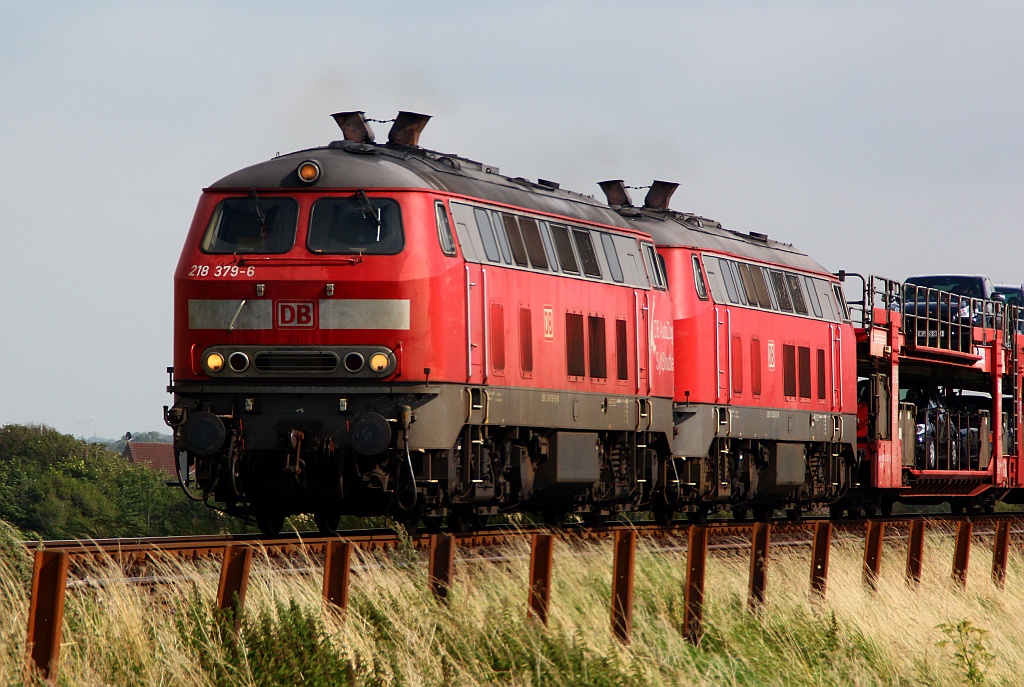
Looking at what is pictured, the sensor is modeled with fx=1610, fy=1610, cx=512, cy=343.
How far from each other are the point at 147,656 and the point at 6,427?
64.7 m

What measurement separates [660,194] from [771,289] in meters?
2.44

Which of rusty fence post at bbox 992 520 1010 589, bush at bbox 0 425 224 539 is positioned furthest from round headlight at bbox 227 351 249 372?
bush at bbox 0 425 224 539

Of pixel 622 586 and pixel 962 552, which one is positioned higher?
pixel 622 586

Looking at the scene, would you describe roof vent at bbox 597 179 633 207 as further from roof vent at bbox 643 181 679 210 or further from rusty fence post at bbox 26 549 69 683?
rusty fence post at bbox 26 549 69 683

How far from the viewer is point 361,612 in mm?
12141

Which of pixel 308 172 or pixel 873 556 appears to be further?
pixel 308 172

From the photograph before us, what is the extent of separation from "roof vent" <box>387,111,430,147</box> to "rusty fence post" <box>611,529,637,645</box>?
892 centimetres

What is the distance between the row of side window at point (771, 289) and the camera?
24.9 meters

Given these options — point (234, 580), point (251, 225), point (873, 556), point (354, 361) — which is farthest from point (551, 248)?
point (234, 580)

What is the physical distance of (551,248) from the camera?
65.9 ft

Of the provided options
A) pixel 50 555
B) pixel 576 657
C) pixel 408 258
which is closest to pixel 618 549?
pixel 576 657

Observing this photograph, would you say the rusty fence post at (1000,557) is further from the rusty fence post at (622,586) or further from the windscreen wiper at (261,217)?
the windscreen wiper at (261,217)

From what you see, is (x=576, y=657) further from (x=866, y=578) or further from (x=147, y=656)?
(x=866, y=578)

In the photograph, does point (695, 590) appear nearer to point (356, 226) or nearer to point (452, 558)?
point (452, 558)
